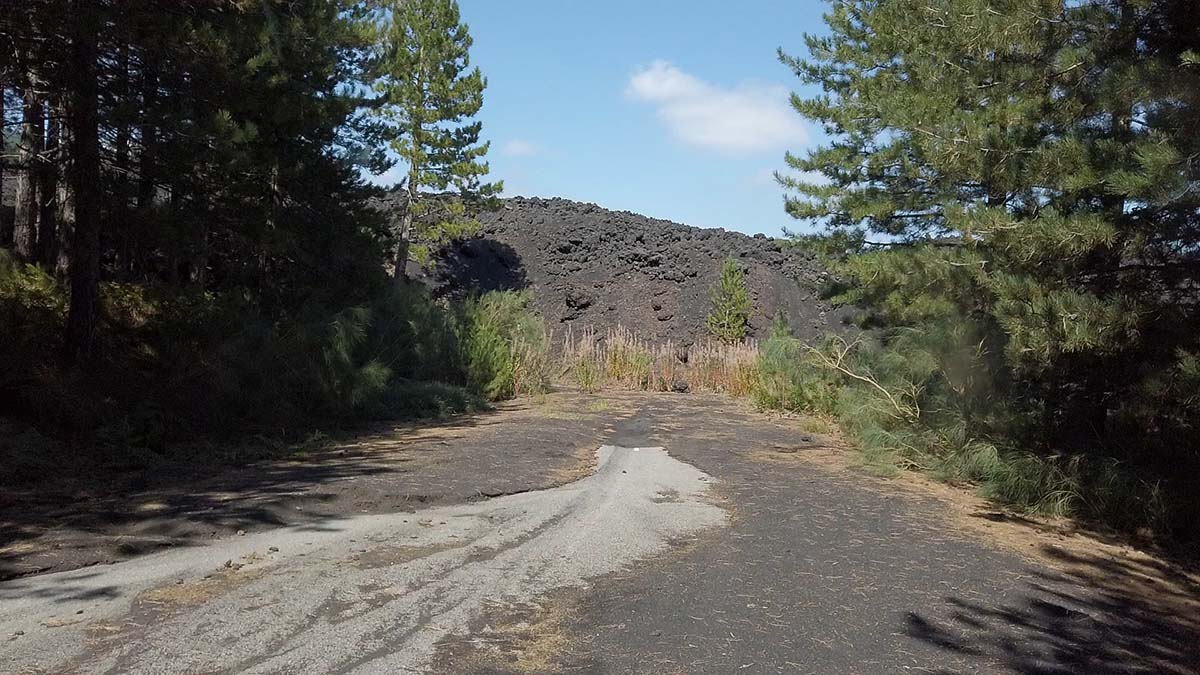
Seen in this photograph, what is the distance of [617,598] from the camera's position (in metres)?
5.04

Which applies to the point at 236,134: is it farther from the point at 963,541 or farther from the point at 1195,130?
the point at 1195,130

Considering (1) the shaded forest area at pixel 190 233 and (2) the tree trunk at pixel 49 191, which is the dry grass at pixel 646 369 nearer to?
(1) the shaded forest area at pixel 190 233

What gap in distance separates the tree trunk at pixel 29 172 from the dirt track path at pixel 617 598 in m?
5.27

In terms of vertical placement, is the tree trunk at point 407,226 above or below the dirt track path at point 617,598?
above

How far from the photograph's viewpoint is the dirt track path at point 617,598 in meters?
4.12

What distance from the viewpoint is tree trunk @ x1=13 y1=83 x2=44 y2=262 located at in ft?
31.8

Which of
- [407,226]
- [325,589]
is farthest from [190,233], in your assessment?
[407,226]

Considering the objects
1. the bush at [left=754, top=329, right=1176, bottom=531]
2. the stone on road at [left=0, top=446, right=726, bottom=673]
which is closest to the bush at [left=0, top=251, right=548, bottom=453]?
the stone on road at [left=0, top=446, right=726, bottom=673]

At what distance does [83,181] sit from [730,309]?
1064 inches

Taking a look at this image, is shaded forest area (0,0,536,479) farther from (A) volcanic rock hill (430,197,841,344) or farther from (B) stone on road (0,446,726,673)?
(A) volcanic rock hill (430,197,841,344)

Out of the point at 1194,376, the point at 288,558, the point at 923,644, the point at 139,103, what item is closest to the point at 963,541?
the point at 1194,376

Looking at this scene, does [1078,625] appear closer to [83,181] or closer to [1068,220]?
[1068,220]

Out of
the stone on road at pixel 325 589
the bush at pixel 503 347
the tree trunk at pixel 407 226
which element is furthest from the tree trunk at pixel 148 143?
the tree trunk at pixel 407 226

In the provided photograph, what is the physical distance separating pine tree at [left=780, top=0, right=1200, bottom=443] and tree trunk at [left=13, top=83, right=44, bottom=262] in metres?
8.66
